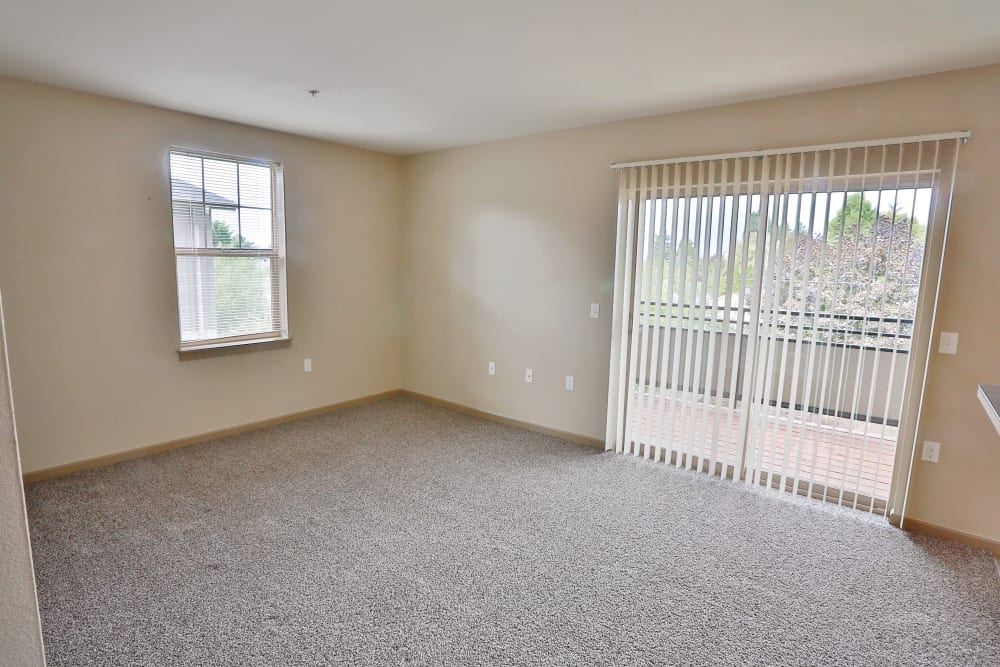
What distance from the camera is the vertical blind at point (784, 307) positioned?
2.80 metres

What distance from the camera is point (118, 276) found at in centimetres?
347

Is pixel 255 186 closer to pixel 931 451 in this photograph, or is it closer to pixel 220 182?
pixel 220 182

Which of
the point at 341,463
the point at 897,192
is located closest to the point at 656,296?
the point at 897,192

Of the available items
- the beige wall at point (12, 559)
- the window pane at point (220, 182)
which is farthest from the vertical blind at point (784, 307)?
the beige wall at point (12, 559)

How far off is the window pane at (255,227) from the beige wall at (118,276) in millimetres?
178

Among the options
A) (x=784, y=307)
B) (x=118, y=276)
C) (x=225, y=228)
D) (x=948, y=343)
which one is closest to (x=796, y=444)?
(x=784, y=307)

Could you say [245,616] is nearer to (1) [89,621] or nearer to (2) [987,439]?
(1) [89,621]

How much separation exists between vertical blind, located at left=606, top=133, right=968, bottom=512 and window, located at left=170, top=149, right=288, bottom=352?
8.98 ft

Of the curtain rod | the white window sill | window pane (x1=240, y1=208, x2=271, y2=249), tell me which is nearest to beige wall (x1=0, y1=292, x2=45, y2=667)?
the white window sill

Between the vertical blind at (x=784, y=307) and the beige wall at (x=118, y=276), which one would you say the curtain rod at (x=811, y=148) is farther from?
the beige wall at (x=118, y=276)

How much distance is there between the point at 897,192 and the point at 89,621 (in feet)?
13.6

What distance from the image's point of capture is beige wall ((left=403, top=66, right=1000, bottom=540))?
8.64 ft

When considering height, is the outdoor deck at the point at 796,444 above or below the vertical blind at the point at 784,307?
below

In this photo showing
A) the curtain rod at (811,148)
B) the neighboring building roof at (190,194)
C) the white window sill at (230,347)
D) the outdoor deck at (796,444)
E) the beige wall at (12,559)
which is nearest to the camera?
the beige wall at (12,559)
